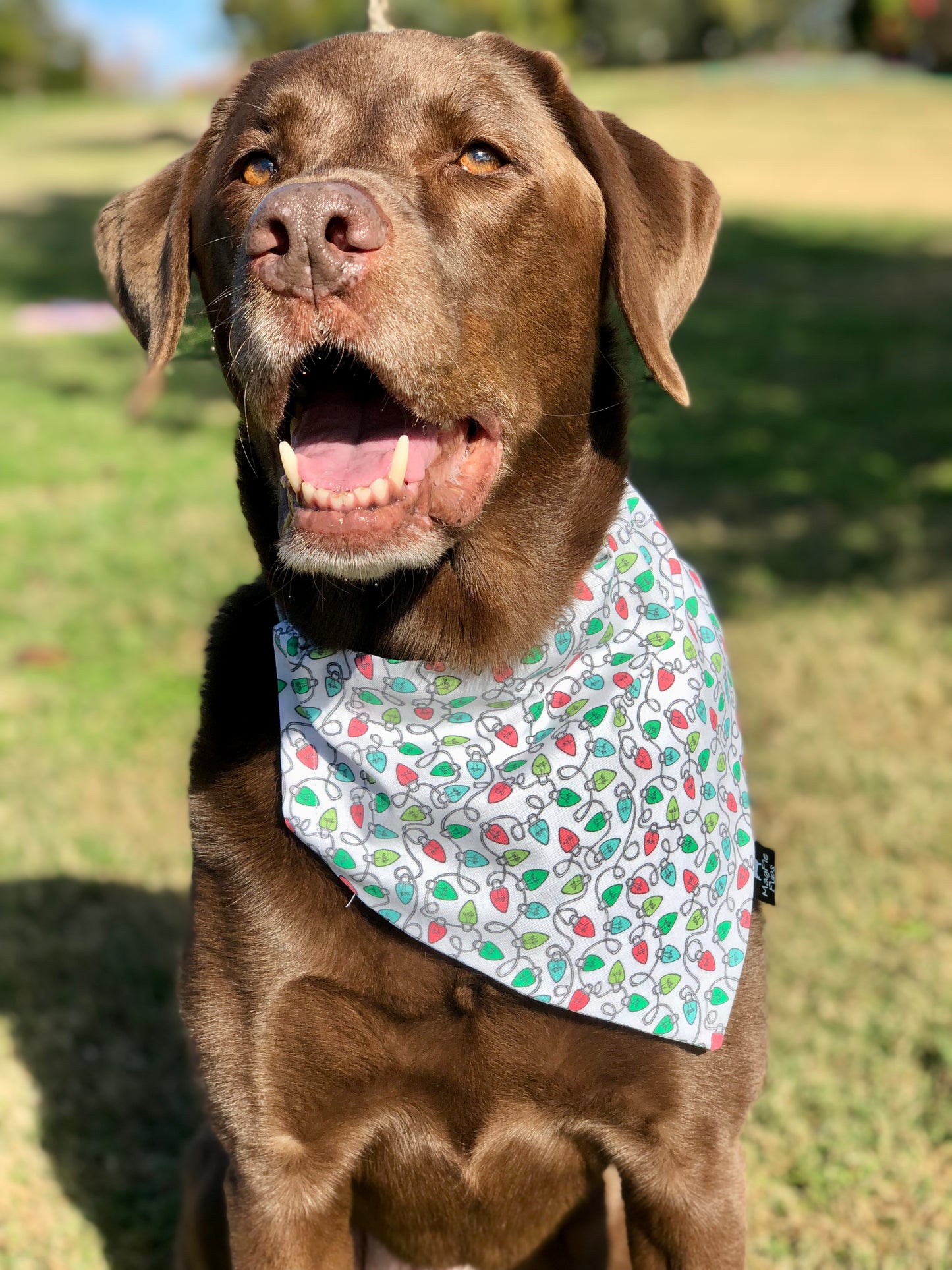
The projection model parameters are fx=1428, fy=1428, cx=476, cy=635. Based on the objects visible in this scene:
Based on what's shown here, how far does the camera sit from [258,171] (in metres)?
2.53

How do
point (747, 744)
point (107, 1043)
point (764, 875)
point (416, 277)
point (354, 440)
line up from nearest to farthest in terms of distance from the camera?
point (416, 277)
point (354, 440)
point (764, 875)
point (107, 1043)
point (747, 744)

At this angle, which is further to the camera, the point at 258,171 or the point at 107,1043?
the point at 107,1043

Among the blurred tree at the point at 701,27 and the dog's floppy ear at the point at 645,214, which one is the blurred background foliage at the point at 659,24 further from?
the dog's floppy ear at the point at 645,214

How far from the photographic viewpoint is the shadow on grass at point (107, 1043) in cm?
334

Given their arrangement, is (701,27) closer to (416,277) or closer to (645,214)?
(645,214)

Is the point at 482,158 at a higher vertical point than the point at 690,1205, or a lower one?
higher

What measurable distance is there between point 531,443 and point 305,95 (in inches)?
28.7

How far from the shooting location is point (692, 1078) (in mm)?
2402

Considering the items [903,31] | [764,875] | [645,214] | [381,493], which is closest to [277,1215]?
[764,875]

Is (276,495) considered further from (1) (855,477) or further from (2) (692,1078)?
(1) (855,477)

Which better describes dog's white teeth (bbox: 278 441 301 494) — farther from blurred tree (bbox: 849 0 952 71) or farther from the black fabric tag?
blurred tree (bbox: 849 0 952 71)

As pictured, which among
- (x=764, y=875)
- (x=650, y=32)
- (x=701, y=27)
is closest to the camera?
(x=764, y=875)

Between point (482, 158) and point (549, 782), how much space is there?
109cm

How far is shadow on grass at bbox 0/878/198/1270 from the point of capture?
3336 mm
